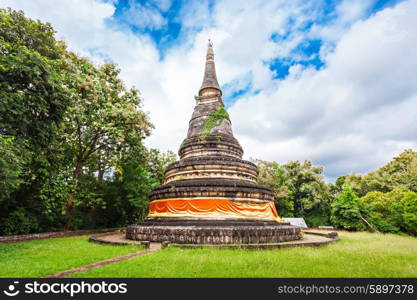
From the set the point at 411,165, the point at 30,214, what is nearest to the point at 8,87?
the point at 30,214

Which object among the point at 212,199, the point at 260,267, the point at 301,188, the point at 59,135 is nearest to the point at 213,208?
the point at 212,199

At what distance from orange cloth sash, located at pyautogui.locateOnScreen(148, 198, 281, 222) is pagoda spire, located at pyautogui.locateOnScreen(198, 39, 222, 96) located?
1077 cm

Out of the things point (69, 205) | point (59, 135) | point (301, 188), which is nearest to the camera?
point (59, 135)

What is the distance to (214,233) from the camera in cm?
941

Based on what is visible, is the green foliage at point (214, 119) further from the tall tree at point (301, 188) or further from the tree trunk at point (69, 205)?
the tall tree at point (301, 188)

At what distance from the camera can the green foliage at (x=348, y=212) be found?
2066 cm

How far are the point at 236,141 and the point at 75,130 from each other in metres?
11.7

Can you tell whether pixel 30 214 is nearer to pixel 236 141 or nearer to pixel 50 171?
pixel 50 171

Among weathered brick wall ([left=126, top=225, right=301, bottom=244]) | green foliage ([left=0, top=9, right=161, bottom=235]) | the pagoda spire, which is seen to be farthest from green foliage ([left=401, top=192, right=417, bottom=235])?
green foliage ([left=0, top=9, right=161, bottom=235])

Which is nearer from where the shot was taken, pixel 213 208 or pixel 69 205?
pixel 213 208

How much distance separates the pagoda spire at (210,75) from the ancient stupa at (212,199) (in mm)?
2489

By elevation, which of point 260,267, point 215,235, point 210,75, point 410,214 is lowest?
point 260,267

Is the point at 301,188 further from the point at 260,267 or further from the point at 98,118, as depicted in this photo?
the point at 260,267

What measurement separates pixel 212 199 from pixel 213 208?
45cm
